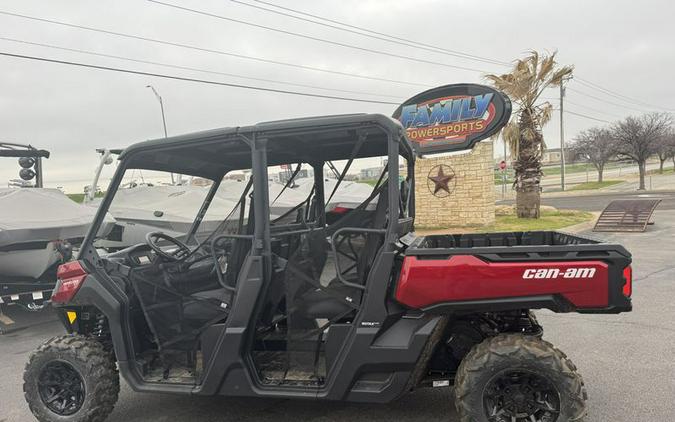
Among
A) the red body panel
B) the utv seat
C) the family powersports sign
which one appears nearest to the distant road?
the family powersports sign

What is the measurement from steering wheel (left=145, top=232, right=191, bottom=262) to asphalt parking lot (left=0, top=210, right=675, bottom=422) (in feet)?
4.07

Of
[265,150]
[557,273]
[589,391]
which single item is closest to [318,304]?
[265,150]

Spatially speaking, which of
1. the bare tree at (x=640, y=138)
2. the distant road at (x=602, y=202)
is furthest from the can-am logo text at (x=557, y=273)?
the bare tree at (x=640, y=138)

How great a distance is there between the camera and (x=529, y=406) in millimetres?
2955

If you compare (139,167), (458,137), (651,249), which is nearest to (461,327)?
(139,167)

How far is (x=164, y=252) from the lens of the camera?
3713 millimetres

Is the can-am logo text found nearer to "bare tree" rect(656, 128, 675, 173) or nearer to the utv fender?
the utv fender

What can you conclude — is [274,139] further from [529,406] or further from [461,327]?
[529,406]

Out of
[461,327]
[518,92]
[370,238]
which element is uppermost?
[518,92]

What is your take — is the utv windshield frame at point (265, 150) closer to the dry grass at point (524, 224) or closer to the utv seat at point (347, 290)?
the utv seat at point (347, 290)

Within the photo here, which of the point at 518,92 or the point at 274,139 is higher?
the point at 518,92

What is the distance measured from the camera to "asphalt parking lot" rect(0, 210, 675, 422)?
11.7 ft

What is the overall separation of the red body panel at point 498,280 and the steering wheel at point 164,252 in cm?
184

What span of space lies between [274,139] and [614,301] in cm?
233
